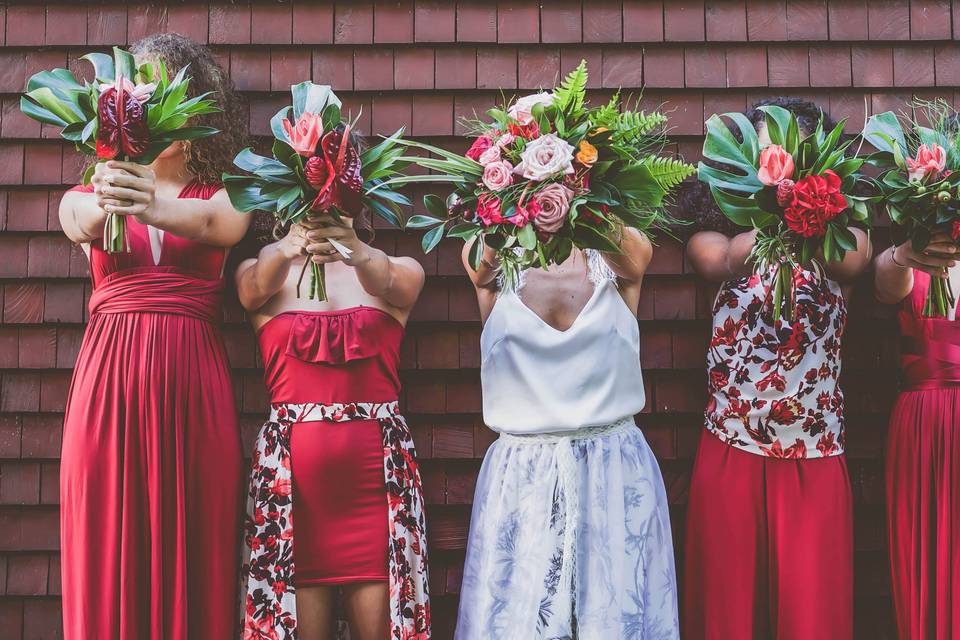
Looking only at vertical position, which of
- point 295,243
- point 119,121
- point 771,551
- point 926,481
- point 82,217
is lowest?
point 771,551

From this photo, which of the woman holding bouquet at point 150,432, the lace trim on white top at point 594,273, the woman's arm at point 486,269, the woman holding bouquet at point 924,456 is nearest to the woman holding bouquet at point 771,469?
the woman holding bouquet at point 924,456

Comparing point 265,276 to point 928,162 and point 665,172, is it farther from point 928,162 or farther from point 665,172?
point 928,162

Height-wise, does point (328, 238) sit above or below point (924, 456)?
above

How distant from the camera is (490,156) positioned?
2588 millimetres

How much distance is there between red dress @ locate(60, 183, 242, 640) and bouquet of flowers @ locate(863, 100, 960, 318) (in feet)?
7.87

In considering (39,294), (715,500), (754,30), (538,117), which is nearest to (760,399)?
(715,500)

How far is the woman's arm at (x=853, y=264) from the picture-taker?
3131mm

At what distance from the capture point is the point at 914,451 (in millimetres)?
3139

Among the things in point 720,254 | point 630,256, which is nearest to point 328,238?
point 630,256

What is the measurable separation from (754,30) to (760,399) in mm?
1532

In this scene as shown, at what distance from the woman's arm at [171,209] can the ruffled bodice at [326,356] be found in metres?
0.36

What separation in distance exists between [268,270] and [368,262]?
0.37m

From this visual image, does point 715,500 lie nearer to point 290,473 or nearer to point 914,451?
point 914,451

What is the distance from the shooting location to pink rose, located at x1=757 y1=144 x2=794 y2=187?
2.73 metres
